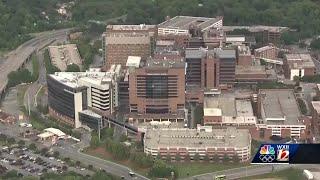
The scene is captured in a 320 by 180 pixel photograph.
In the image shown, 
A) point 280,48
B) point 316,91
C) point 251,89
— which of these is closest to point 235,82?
point 251,89

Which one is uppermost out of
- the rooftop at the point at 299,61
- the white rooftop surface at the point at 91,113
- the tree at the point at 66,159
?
the rooftop at the point at 299,61

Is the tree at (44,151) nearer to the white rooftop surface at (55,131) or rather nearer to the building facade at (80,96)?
the white rooftop surface at (55,131)

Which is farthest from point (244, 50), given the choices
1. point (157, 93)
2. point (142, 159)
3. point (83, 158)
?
point (83, 158)

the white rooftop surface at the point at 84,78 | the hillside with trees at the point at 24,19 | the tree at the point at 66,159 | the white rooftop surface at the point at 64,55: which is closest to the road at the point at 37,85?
the white rooftop surface at the point at 64,55

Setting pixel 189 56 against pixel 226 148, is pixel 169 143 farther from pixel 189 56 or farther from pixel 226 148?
pixel 189 56

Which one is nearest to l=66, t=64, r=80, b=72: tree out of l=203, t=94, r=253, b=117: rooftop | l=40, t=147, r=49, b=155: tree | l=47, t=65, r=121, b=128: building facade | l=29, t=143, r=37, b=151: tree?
l=47, t=65, r=121, b=128: building facade

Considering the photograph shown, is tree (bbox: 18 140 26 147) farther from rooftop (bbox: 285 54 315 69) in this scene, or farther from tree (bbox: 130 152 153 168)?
rooftop (bbox: 285 54 315 69)
